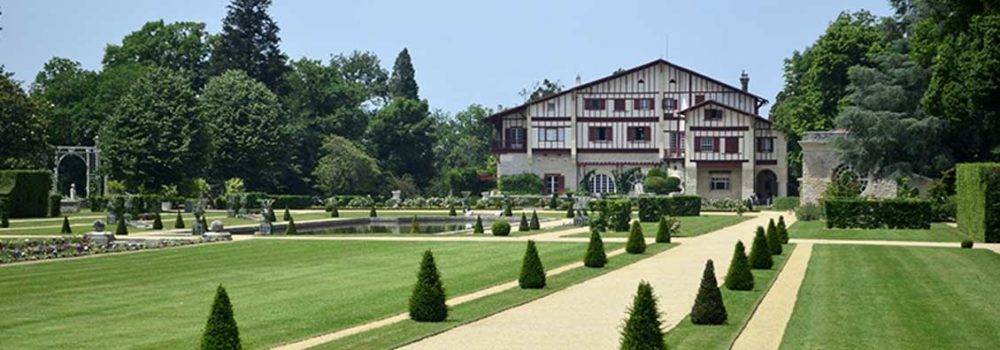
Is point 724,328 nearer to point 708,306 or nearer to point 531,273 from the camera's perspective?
point 708,306

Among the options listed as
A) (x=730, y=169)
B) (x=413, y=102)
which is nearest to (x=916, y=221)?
(x=730, y=169)

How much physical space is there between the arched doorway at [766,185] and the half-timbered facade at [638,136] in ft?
0.24

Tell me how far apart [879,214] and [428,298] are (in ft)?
98.1

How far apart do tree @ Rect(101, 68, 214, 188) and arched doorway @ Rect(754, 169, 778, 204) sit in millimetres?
39095

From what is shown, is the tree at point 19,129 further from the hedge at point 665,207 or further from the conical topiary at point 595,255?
the conical topiary at point 595,255

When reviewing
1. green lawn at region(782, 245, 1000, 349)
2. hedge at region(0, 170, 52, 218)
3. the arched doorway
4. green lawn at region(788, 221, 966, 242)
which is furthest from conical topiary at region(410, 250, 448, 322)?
the arched doorway

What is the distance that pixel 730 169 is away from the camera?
81.6m

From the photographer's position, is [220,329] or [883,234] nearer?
[220,329]

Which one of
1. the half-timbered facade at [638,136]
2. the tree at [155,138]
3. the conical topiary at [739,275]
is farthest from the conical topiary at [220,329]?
the half-timbered facade at [638,136]

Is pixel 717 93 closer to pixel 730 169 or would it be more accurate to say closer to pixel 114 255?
pixel 730 169

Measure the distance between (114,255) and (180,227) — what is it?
14287 millimetres

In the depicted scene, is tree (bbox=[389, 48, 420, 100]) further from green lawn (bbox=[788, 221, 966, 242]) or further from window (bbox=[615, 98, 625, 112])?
green lawn (bbox=[788, 221, 966, 242])

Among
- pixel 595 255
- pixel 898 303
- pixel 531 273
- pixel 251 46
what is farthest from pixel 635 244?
pixel 251 46

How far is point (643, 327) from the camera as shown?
11.4 metres
